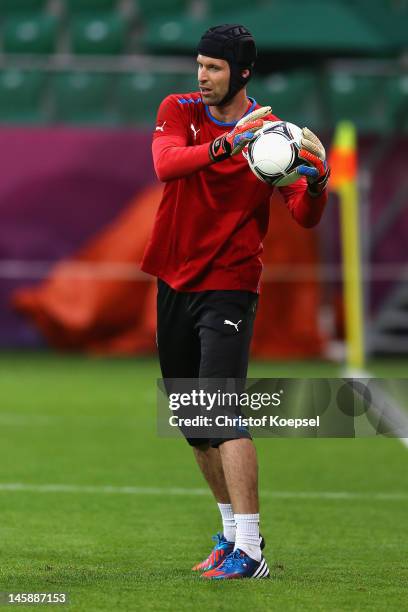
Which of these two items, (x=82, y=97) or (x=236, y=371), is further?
(x=82, y=97)

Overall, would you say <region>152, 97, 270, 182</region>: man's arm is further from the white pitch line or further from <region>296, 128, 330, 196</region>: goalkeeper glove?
the white pitch line

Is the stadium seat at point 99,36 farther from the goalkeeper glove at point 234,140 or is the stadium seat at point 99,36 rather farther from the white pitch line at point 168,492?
the goalkeeper glove at point 234,140

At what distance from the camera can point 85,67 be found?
20109mm

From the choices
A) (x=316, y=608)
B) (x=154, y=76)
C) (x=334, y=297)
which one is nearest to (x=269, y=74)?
(x=154, y=76)

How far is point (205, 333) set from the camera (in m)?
5.79

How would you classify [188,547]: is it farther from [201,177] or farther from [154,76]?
[154,76]

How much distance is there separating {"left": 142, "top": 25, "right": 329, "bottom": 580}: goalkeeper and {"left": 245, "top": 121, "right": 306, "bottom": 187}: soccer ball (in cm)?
5

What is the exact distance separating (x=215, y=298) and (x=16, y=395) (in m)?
8.31

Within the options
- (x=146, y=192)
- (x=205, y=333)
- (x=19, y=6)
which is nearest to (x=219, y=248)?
(x=205, y=333)

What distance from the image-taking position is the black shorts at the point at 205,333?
572 centimetres

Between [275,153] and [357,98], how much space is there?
14842 millimetres

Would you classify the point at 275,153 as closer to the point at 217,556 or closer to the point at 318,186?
the point at 318,186

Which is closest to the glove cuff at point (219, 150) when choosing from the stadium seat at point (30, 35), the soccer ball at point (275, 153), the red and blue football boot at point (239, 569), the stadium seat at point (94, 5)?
the soccer ball at point (275, 153)

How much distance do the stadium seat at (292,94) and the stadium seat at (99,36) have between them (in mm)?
2641
